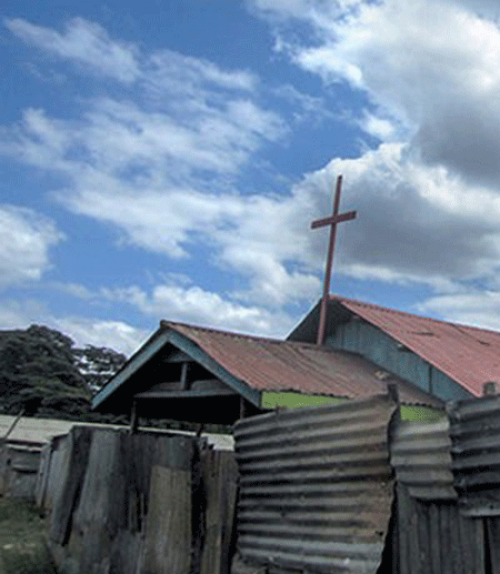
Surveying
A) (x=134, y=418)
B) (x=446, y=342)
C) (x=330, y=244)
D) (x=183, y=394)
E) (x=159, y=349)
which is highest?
(x=330, y=244)

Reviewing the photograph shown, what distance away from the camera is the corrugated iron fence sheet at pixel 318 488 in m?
4.34

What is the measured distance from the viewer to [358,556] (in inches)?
170

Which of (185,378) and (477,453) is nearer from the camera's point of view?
(477,453)

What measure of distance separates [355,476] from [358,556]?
47cm

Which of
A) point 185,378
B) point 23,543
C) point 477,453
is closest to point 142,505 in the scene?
point 23,543

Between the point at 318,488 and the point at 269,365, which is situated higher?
the point at 269,365

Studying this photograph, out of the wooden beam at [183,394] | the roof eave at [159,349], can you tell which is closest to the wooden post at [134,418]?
the wooden beam at [183,394]

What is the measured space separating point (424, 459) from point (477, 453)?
39cm

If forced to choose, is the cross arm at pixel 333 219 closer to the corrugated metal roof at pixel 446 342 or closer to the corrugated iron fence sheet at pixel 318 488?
the corrugated metal roof at pixel 446 342

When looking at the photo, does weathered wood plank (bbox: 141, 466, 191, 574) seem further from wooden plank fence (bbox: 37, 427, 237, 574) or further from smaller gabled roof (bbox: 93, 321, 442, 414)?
smaller gabled roof (bbox: 93, 321, 442, 414)

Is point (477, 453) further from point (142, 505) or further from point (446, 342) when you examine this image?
point (446, 342)

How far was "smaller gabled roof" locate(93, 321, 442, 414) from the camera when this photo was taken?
27.7 ft

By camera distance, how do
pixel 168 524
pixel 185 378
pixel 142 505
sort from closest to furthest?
1. pixel 168 524
2. pixel 142 505
3. pixel 185 378

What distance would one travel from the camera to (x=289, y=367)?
9320 mm
